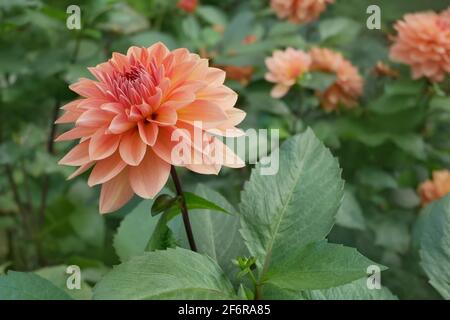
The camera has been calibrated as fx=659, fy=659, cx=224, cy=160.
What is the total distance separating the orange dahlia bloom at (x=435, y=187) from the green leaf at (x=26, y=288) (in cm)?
66

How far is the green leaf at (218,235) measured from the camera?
539mm

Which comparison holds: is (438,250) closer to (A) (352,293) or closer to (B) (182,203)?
(A) (352,293)

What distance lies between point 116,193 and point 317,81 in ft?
1.84

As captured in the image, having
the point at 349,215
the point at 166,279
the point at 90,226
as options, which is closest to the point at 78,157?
the point at 166,279

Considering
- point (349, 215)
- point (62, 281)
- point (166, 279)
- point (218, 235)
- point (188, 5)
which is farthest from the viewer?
point (188, 5)

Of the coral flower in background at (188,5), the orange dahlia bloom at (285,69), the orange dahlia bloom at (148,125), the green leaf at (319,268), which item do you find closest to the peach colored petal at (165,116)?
the orange dahlia bloom at (148,125)

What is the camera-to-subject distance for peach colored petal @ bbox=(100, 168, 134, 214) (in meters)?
0.47

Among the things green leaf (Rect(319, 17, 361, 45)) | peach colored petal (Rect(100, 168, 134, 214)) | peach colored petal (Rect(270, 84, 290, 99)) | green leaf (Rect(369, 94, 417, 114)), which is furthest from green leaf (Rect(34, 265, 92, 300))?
green leaf (Rect(319, 17, 361, 45))

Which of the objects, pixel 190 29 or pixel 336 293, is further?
pixel 190 29

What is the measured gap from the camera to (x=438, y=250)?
20.6 inches

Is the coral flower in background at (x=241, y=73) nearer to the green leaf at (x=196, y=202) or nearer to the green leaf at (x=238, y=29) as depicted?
the green leaf at (x=238, y=29)

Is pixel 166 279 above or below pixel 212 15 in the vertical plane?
below

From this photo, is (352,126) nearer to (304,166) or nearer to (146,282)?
(304,166)

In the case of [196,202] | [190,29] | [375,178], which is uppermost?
[190,29]
